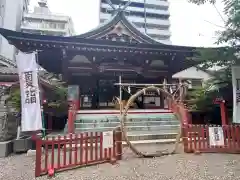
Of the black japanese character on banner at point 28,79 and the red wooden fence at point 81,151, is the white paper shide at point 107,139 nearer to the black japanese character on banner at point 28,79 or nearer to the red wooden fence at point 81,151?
the red wooden fence at point 81,151

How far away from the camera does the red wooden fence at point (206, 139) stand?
6832 millimetres

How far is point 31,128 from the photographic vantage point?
6230mm

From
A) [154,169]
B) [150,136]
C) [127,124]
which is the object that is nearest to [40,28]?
[127,124]

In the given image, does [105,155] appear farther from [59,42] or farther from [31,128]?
[59,42]

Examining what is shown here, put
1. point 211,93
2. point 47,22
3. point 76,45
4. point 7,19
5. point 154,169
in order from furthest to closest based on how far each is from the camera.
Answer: point 47,22 < point 7,19 < point 211,93 < point 76,45 < point 154,169

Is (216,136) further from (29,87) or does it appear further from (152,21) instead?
(152,21)

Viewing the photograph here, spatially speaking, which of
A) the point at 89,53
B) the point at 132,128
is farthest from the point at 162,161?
the point at 89,53

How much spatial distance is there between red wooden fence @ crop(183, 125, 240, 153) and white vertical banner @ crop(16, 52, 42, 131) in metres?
4.63

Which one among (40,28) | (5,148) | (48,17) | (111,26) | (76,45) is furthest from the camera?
(48,17)

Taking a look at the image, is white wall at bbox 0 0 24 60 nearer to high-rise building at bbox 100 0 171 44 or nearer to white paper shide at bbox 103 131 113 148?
white paper shide at bbox 103 131 113 148

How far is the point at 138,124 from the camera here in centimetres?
990

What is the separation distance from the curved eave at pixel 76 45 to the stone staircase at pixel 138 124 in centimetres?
338

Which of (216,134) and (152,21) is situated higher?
(152,21)

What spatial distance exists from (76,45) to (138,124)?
4866mm
